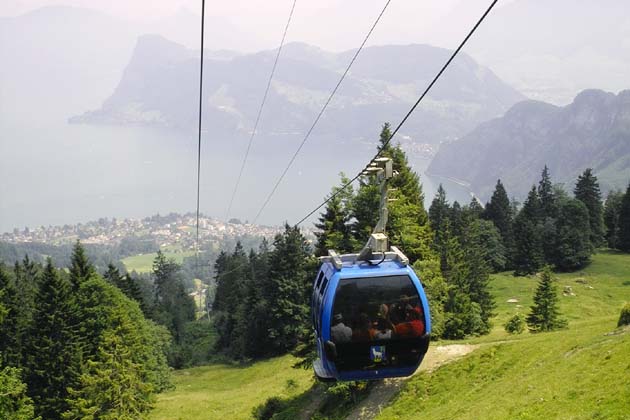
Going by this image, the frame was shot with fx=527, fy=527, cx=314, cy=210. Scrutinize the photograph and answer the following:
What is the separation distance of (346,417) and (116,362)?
579 inches

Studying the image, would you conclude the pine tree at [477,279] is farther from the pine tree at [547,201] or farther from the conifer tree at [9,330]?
the pine tree at [547,201]

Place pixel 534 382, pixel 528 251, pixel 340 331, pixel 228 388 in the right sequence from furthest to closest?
pixel 528 251 → pixel 228 388 → pixel 534 382 → pixel 340 331

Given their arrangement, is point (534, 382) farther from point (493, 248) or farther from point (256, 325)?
point (493, 248)

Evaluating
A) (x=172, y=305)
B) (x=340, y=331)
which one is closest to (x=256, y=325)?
(x=172, y=305)

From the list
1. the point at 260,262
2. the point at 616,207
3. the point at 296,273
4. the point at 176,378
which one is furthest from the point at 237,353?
the point at 616,207

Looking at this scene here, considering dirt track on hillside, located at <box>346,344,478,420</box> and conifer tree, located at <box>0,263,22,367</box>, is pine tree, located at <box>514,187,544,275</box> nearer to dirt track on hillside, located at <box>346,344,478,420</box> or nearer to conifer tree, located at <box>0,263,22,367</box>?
dirt track on hillside, located at <box>346,344,478,420</box>

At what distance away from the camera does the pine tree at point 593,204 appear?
85.8 metres

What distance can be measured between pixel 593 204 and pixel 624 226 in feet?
33.8

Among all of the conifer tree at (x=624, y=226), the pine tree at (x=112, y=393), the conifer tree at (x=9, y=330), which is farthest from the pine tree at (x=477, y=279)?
the conifer tree at (x=9, y=330)

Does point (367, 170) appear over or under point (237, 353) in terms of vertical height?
over

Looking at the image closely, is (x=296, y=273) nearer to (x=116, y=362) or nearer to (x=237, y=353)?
(x=237, y=353)

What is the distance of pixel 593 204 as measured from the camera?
91438mm

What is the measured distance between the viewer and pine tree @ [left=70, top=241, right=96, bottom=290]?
4216 cm

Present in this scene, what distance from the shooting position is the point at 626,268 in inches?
2832
